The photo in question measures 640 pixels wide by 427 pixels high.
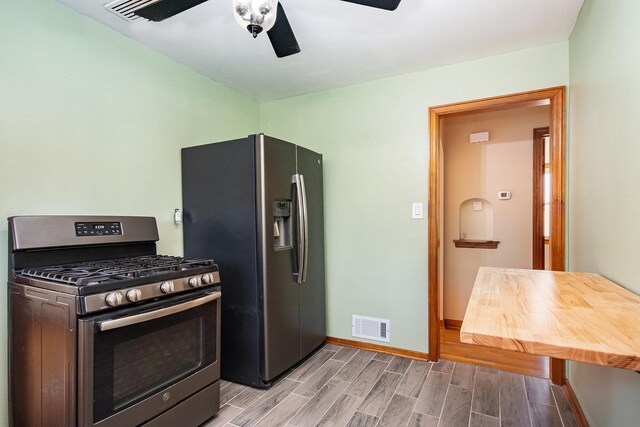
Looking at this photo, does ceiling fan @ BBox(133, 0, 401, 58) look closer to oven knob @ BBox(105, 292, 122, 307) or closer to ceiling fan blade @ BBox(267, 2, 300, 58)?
ceiling fan blade @ BBox(267, 2, 300, 58)

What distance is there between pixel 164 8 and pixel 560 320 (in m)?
1.95

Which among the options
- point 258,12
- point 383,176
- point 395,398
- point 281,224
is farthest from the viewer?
point 383,176

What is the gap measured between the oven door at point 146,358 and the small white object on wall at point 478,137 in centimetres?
318

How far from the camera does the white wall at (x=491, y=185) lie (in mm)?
3494

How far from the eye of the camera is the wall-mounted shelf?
363cm

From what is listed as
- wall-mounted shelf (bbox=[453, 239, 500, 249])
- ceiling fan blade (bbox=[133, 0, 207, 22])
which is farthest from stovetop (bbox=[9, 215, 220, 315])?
wall-mounted shelf (bbox=[453, 239, 500, 249])

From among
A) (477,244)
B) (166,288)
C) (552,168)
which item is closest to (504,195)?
(477,244)

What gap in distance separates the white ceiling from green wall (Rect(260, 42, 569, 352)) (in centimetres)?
16

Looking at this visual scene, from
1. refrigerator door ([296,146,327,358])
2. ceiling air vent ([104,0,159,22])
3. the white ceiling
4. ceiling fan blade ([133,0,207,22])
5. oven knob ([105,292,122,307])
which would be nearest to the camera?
oven knob ([105,292,122,307])

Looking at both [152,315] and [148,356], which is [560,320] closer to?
[152,315]

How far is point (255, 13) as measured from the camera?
4.27ft

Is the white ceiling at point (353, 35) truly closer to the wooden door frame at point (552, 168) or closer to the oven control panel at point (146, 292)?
the wooden door frame at point (552, 168)

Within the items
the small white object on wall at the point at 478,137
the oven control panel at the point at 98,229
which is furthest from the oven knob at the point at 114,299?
the small white object on wall at the point at 478,137

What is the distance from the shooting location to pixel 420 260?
2.68 meters
